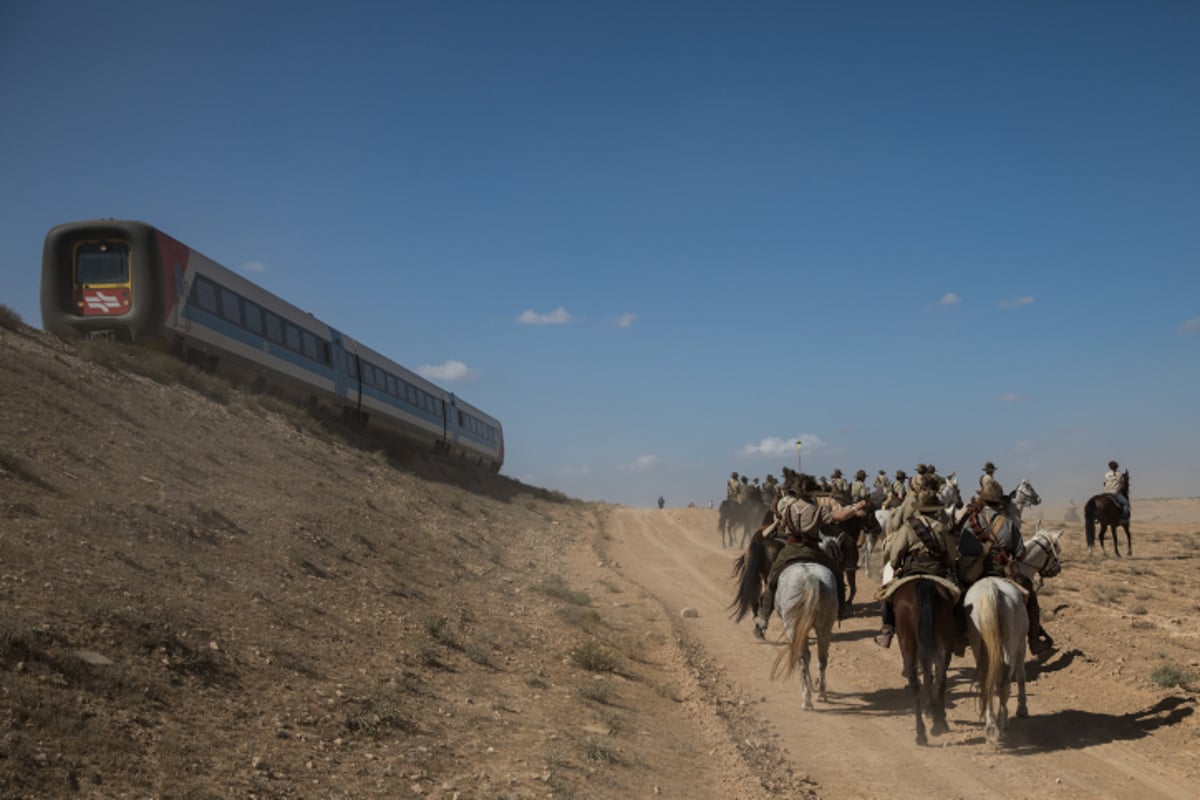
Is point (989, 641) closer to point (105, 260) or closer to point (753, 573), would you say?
point (753, 573)

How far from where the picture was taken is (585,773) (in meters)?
7.34

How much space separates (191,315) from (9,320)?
3.86m

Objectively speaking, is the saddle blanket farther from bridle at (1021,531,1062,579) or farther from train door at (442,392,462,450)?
train door at (442,392,462,450)

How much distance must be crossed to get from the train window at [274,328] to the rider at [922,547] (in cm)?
2096

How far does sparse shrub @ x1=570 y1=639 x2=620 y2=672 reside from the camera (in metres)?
11.7

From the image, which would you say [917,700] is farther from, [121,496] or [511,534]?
Result: [511,534]

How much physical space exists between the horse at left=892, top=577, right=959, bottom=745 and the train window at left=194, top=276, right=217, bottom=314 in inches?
766

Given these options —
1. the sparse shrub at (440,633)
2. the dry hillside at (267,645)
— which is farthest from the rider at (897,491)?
the sparse shrub at (440,633)

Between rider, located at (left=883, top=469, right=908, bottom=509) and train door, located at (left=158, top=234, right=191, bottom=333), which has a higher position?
train door, located at (left=158, top=234, right=191, bottom=333)

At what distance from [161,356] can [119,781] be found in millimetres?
→ 17904

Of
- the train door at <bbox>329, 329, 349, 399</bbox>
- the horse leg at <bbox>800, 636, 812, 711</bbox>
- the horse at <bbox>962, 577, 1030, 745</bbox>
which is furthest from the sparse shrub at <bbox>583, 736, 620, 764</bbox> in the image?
the train door at <bbox>329, 329, 349, 399</bbox>

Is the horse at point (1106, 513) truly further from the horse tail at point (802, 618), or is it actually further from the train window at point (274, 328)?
the train window at point (274, 328)

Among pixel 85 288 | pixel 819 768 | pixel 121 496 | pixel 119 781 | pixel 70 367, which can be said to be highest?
pixel 85 288

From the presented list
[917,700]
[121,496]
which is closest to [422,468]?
[121,496]
